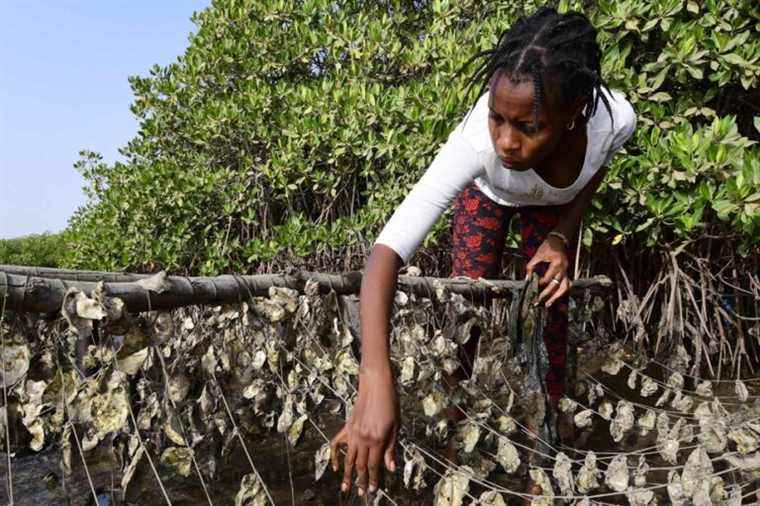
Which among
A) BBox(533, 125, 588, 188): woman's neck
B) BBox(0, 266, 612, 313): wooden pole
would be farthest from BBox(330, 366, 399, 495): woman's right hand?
BBox(533, 125, 588, 188): woman's neck

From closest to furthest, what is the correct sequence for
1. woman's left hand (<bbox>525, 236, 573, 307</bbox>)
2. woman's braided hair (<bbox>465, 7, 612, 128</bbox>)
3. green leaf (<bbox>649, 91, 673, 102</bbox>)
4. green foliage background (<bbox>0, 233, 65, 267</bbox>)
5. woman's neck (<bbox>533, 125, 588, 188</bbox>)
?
1. woman's braided hair (<bbox>465, 7, 612, 128</bbox>)
2. woman's neck (<bbox>533, 125, 588, 188</bbox>)
3. woman's left hand (<bbox>525, 236, 573, 307</bbox>)
4. green leaf (<bbox>649, 91, 673, 102</bbox>)
5. green foliage background (<bbox>0, 233, 65, 267</bbox>)

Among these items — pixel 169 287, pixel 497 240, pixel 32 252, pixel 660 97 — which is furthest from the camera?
pixel 32 252

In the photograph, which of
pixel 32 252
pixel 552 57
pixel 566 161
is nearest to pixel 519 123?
pixel 552 57

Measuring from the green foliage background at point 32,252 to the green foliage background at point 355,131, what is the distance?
615 cm

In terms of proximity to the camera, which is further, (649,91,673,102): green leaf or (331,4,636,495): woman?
(649,91,673,102): green leaf

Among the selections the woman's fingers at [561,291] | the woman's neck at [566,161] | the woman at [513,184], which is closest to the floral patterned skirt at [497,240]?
the woman at [513,184]

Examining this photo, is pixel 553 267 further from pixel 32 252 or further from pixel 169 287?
pixel 32 252

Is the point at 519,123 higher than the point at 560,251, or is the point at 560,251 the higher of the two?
the point at 519,123

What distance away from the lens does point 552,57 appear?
1545 mm

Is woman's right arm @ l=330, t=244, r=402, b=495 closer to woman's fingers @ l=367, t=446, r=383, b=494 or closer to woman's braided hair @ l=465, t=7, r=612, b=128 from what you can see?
woman's fingers @ l=367, t=446, r=383, b=494

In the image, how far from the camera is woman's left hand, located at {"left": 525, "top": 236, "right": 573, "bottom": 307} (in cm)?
207

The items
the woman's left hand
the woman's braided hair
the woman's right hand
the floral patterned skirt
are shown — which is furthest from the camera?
the floral patterned skirt

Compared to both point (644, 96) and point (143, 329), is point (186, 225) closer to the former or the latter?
point (644, 96)

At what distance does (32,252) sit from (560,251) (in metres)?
13.7
